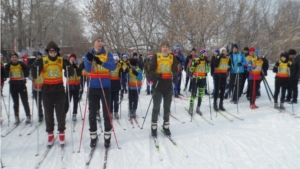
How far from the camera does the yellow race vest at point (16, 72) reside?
5.59m

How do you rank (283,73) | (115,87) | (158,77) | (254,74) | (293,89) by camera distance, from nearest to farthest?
1. (158,77)
2. (115,87)
3. (283,73)
4. (254,74)
5. (293,89)

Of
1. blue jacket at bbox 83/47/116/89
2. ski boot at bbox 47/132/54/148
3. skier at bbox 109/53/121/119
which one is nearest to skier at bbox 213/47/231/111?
skier at bbox 109/53/121/119

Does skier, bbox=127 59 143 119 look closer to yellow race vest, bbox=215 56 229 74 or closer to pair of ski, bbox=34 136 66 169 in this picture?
pair of ski, bbox=34 136 66 169

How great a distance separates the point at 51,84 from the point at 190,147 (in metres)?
3.07

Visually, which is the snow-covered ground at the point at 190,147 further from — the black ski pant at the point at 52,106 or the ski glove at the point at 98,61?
the ski glove at the point at 98,61

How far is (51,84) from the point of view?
4.27 meters

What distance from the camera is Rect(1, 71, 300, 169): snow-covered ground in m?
3.74

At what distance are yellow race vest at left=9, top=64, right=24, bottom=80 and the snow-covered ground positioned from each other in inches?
49.4

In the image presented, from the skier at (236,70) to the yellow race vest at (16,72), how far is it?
676 cm

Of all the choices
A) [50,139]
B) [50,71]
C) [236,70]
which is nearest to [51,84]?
[50,71]

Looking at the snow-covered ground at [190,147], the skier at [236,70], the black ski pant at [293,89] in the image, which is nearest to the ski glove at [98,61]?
the snow-covered ground at [190,147]

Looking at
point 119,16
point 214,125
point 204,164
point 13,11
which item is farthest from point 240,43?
point 13,11

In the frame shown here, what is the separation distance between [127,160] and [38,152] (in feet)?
5.73

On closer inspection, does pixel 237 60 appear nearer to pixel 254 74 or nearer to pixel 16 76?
pixel 254 74
